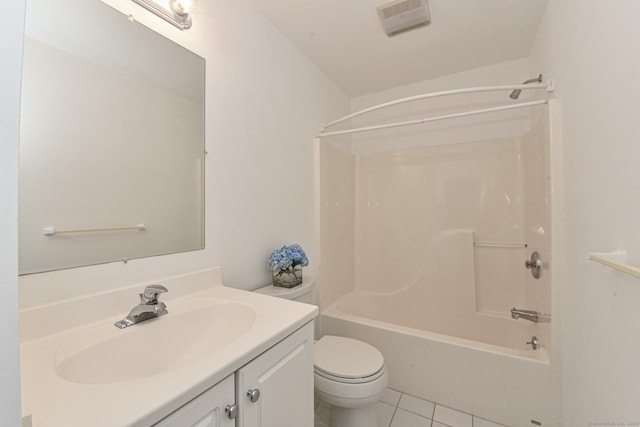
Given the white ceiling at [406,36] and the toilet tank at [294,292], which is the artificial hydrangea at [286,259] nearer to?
the toilet tank at [294,292]

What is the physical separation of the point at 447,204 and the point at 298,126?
1.39 m

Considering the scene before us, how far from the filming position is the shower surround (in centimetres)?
145

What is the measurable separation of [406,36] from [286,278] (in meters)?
1.68

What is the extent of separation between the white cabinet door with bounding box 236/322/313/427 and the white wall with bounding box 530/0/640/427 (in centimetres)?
92

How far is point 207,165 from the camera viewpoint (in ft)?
3.92

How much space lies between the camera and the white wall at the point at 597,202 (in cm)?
75

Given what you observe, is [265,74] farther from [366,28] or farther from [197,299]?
[197,299]

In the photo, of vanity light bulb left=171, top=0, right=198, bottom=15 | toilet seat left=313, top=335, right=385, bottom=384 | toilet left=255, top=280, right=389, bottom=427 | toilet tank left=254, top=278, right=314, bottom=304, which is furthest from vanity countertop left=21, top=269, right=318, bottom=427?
vanity light bulb left=171, top=0, right=198, bottom=15

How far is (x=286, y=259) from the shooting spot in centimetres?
142

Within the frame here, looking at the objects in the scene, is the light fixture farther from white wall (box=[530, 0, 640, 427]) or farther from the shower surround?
white wall (box=[530, 0, 640, 427])

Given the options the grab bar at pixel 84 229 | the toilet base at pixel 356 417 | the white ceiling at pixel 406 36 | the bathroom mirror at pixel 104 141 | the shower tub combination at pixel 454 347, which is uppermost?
the white ceiling at pixel 406 36

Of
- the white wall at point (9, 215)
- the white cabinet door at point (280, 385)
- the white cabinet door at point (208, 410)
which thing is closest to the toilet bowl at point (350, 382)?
the white cabinet door at point (280, 385)

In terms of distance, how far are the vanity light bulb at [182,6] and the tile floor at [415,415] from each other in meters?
2.07

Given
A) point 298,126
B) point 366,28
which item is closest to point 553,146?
point 366,28
